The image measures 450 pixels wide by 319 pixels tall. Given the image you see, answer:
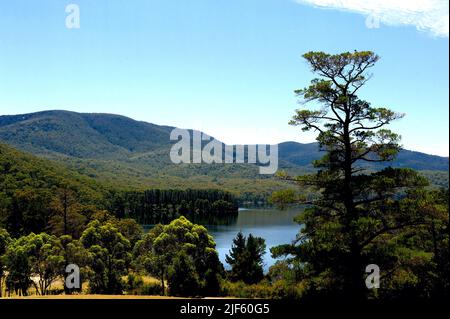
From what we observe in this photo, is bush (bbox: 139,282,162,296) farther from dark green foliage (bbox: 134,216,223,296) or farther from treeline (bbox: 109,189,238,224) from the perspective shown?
treeline (bbox: 109,189,238,224)

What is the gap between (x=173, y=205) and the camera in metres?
128

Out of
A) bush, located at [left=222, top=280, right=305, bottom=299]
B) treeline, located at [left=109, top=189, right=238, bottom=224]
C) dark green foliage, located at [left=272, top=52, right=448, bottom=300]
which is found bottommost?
treeline, located at [left=109, top=189, right=238, bottom=224]

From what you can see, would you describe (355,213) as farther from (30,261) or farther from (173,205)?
(173,205)

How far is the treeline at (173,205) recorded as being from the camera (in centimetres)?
11494

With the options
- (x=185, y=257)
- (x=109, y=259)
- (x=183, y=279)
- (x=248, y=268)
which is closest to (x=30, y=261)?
(x=109, y=259)

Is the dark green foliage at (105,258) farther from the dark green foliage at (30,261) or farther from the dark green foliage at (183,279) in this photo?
the dark green foliage at (183,279)

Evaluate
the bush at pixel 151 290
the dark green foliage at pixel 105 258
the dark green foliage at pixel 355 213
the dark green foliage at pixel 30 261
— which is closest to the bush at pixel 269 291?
the dark green foliage at pixel 355 213

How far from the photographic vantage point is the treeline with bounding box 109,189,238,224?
377 ft

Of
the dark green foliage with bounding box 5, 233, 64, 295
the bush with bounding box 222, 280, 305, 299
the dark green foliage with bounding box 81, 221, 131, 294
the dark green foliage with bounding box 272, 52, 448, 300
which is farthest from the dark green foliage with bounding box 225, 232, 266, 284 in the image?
the dark green foliage with bounding box 272, 52, 448, 300

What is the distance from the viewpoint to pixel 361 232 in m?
12.5

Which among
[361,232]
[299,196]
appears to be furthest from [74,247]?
[361,232]

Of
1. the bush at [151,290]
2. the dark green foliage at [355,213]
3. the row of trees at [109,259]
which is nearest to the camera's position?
the dark green foliage at [355,213]
